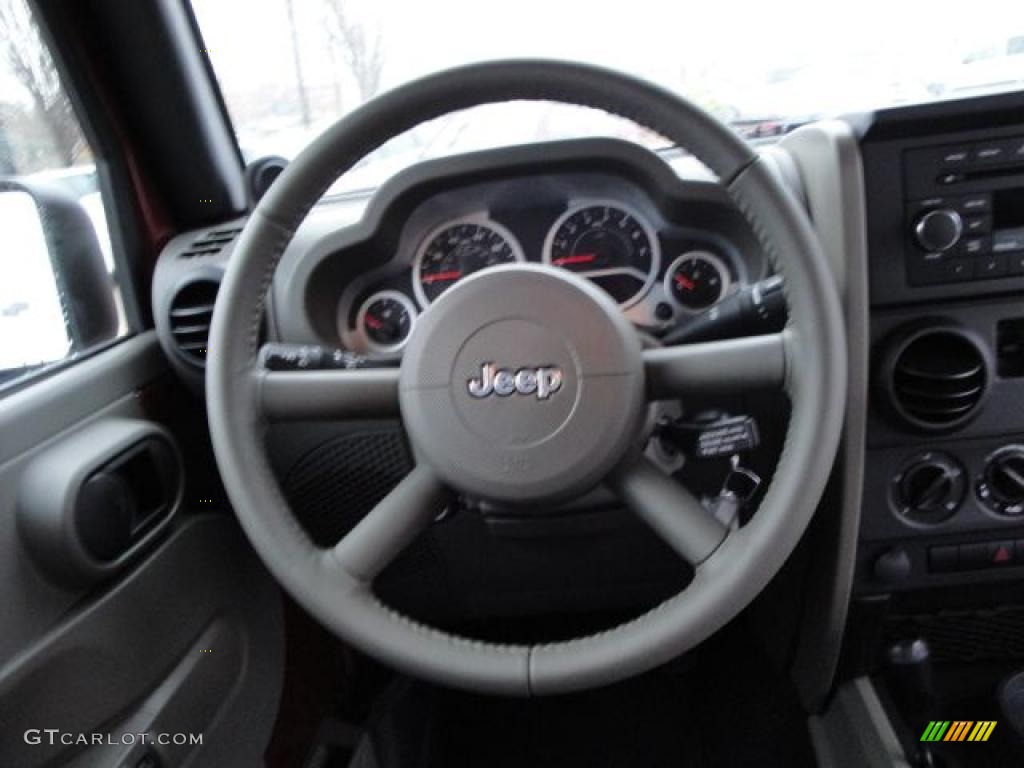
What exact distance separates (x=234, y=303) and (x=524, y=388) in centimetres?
33

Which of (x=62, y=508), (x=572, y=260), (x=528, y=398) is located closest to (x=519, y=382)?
(x=528, y=398)

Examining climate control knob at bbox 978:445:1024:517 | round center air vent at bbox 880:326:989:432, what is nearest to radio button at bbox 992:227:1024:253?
round center air vent at bbox 880:326:989:432

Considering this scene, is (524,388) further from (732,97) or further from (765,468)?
(732,97)

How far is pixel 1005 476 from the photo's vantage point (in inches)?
51.0

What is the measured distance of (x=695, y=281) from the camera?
1312 mm

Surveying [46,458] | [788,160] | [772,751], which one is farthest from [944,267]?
[46,458]

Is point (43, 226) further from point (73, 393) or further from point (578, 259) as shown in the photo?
point (578, 259)

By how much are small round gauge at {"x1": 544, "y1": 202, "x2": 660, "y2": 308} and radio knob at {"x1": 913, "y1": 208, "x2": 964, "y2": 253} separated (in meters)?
0.35

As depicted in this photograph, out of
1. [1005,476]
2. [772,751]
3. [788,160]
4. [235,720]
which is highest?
[788,160]

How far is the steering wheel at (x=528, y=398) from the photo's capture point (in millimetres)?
919

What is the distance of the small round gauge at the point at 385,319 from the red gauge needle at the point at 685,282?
0.40 m

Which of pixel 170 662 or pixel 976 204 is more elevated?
pixel 976 204

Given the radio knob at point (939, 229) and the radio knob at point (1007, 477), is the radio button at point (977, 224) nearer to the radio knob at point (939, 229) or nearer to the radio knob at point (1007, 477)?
the radio knob at point (939, 229)

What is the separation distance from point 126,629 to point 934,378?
1128 mm
